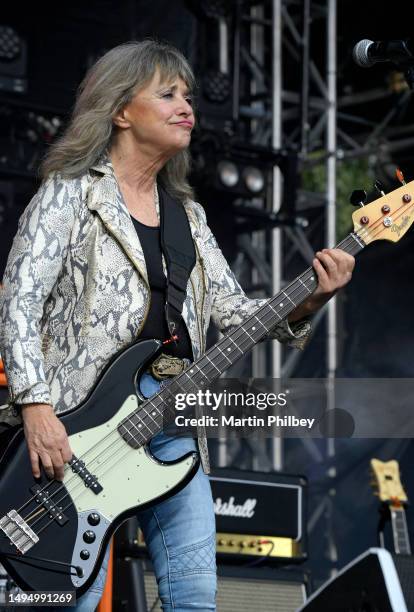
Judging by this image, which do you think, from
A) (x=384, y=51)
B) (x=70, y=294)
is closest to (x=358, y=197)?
(x=384, y=51)

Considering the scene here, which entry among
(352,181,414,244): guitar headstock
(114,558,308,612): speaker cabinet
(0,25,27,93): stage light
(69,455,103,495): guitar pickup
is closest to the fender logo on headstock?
(352,181,414,244): guitar headstock

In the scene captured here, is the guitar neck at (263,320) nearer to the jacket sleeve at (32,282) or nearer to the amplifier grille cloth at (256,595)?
the jacket sleeve at (32,282)

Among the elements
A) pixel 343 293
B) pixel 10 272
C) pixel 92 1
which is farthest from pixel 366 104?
pixel 10 272

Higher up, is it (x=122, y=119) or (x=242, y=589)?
(x=122, y=119)

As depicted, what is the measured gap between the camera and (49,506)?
247cm

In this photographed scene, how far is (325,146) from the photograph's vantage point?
7031mm

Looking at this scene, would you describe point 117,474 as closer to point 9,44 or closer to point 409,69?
point 409,69

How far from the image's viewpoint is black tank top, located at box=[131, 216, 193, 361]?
2642 mm

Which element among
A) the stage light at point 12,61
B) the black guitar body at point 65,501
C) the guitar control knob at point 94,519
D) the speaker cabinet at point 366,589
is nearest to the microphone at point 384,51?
the black guitar body at point 65,501

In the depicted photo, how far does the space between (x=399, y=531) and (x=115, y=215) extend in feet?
7.33

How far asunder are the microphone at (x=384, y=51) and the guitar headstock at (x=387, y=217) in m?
0.33

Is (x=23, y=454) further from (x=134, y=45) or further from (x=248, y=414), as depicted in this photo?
(x=134, y=45)

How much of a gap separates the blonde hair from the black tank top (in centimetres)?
22

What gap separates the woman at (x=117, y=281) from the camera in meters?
2.55
